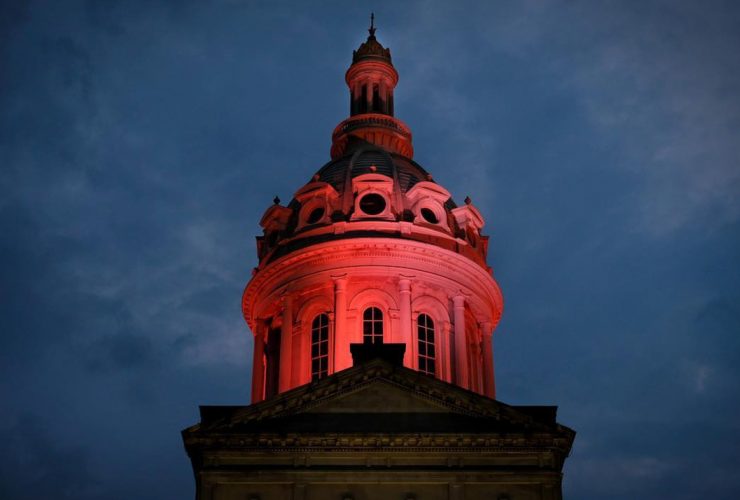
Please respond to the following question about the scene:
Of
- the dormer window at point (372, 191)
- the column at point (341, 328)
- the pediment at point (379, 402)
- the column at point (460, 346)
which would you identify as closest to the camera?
the pediment at point (379, 402)

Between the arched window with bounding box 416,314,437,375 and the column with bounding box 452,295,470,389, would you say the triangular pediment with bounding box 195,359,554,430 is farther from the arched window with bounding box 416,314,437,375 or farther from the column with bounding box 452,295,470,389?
the column with bounding box 452,295,470,389

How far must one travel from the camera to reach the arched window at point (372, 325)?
5691 cm

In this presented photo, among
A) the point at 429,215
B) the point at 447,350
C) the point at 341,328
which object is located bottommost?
the point at 447,350

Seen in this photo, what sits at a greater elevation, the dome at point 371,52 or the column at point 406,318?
the dome at point 371,52

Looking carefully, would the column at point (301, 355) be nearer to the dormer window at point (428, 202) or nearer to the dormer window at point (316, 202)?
the dormer window at point (316, 202)

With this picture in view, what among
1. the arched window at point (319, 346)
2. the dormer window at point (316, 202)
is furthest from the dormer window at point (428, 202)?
the arched window at point (319, 346)

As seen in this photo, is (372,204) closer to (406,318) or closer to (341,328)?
(406,318)

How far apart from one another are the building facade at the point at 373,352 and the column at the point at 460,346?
0.06m

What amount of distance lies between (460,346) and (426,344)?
1511mm

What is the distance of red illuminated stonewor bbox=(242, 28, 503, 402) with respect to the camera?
2250 inches

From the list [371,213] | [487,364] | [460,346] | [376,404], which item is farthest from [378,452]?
[371,213]

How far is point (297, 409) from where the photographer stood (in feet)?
143

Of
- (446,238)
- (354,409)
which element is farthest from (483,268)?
(354,409)

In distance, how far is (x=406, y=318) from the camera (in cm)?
5681
